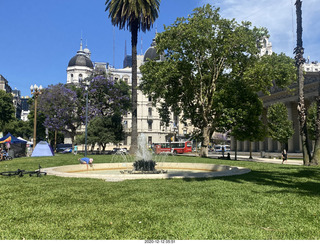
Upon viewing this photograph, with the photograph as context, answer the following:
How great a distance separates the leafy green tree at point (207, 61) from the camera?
25828 millimetres

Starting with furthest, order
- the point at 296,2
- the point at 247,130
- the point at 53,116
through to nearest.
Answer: the point at 53,116, the point at 247,130, the point at 296,2

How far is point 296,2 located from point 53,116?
37.3 m

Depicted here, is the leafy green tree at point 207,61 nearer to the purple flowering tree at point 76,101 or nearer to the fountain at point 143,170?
the fountain at point 143,170

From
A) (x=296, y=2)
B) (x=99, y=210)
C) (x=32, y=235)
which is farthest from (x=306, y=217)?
(x=296, y=2)

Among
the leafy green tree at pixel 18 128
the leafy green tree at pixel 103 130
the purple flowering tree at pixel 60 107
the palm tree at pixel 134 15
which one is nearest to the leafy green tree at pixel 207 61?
the palm tree at pixel 134 15

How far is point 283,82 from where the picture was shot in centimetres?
2725

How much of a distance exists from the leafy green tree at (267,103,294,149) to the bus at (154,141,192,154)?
2141 cm

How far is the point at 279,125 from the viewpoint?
3897cm

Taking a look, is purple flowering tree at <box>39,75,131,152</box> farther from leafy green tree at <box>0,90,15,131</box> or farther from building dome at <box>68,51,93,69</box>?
building dome at <box>68,51,93,69</box>

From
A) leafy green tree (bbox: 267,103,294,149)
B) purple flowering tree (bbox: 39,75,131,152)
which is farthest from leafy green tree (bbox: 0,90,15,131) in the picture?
leafy green tree (bbox: 267,103,294,149)

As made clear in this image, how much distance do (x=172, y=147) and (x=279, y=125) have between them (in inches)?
926

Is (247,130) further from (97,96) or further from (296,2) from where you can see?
(97,96)

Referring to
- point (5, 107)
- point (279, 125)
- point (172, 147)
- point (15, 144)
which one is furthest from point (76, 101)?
point (279, 125)

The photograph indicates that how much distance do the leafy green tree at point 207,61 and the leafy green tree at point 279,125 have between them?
37.8 ft
